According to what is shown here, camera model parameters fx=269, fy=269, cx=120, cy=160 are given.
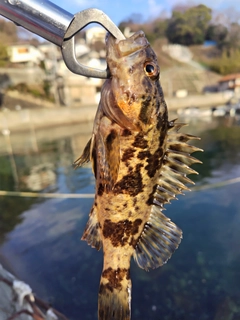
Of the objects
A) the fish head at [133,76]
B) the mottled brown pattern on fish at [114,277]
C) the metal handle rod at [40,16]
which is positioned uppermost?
the metal handle rod at [40,16]

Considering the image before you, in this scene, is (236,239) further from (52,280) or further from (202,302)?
(52,280)

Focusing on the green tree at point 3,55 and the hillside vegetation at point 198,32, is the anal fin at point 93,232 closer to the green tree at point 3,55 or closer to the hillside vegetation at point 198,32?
the green tree at point 3,55

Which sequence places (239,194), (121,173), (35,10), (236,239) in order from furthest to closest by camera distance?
(239,194) < (236,239) < (121,173) < (35,10)

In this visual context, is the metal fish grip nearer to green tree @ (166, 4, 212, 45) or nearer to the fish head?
the fish head

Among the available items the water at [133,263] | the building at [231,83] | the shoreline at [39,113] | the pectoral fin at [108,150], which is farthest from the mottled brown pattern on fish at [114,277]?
the building at [231,83]

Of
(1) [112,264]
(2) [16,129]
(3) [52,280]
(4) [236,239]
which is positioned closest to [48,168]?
(3) [52,280]

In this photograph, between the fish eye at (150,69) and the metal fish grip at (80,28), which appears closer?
the metal fish grip at (80,28)
